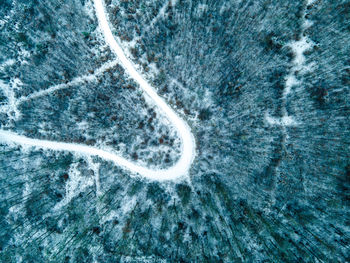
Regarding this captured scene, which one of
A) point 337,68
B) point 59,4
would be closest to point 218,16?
point 337,68

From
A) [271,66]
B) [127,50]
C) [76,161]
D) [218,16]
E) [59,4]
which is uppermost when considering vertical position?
[59,4]

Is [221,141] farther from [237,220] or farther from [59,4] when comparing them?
[59,4]

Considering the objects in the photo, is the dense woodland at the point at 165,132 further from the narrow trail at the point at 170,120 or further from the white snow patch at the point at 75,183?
the narrow trail at the point at 170,120

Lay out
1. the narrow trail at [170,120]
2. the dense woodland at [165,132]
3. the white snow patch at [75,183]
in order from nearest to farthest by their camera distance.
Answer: the dense woodland at [165,132] < the narrow trail at [170,120] < the white snow patch at [75,183]

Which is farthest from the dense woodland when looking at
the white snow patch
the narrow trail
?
the narrow trail

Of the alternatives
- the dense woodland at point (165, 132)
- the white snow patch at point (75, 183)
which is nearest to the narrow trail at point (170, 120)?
the dense woodland at point (165, 132)

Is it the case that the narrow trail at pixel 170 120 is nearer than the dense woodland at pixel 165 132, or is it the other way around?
the dense woodland at pixel 165 132

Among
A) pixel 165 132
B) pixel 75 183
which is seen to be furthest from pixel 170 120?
pixel 75 183

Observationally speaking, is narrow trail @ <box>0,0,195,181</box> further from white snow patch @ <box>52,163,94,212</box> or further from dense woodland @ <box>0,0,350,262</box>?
white snow patch @ <box>52,163,94,212</box>

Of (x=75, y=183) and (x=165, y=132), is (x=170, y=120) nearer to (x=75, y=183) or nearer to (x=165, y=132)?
(x=165, y=132)
